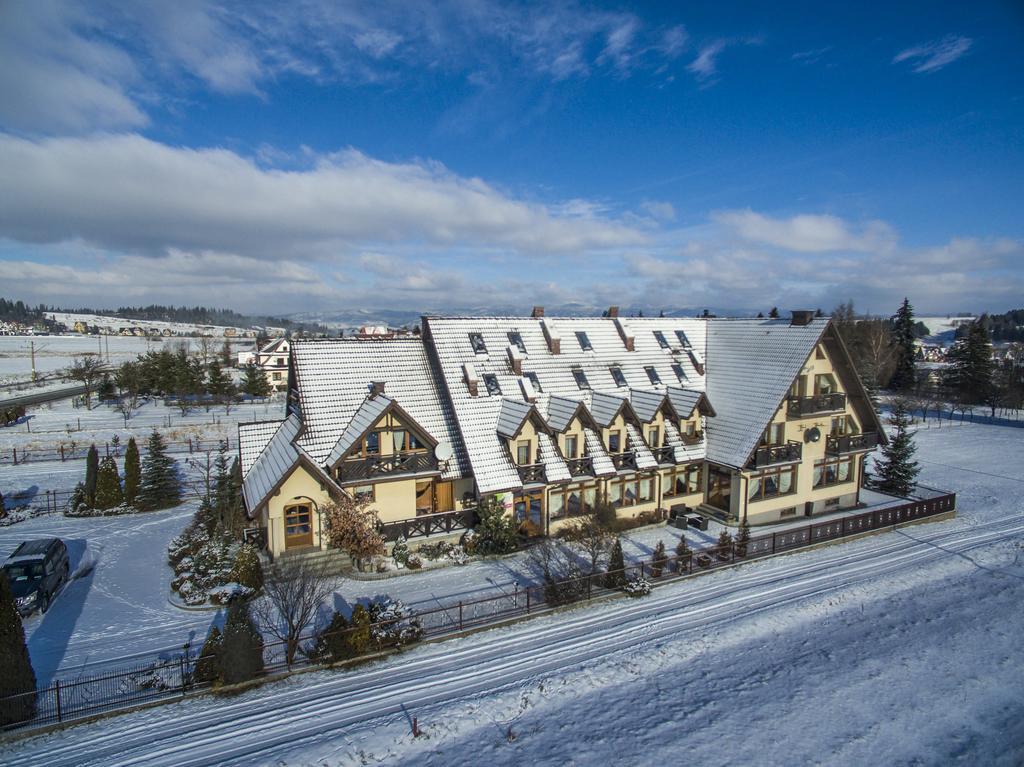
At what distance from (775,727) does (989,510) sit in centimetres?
2246

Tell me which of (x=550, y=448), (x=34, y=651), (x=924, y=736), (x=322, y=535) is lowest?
(x=924, y=736)

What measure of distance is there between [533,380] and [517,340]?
101 inches

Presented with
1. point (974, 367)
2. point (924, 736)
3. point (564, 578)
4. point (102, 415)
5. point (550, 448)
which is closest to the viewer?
point (924, 736)

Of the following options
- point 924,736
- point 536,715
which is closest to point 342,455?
point 536,715

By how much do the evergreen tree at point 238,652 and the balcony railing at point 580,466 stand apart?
13.0 m

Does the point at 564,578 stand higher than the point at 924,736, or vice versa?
the point at 564,578

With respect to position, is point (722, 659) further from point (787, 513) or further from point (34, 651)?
point (34, 651)

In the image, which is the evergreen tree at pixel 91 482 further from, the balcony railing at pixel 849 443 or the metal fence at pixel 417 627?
the balcony railing at pixel 849 443

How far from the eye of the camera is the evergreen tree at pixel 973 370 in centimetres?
6166

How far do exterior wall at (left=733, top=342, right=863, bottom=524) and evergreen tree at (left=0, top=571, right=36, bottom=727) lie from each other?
79.0ft

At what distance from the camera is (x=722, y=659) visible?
14.6 m

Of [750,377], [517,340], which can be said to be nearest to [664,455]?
[750,377]

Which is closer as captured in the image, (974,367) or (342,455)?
(342,455)

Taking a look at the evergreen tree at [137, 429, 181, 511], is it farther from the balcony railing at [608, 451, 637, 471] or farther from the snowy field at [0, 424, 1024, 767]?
the balcony railing at [608, 451, 637, 471]
